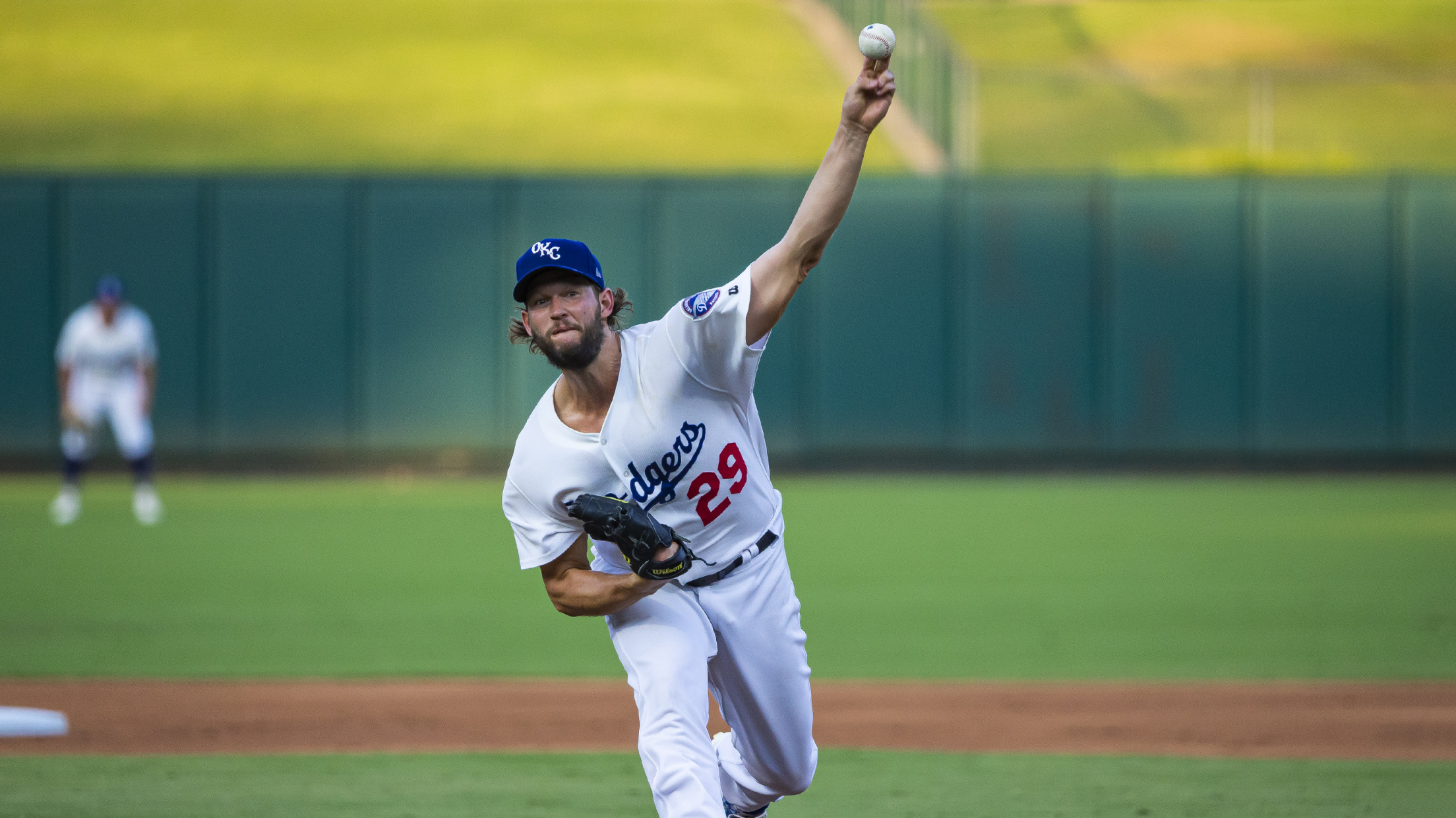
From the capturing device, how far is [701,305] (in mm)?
4496

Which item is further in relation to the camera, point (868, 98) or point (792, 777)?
point (792, 777)

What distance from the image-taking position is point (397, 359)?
20172mm

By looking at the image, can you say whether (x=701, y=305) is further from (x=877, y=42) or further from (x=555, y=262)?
(x=877, y=42)

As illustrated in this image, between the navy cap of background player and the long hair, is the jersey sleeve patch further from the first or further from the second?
the navy cap of background player

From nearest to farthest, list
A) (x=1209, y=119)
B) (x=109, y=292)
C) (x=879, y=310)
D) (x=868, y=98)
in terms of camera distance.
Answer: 1. (x=868, y=98)
2. (x=109, y=292)
3. (x=879, y=310)
4. (x=1209, y=119)

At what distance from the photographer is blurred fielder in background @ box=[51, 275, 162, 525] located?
51.7 feet

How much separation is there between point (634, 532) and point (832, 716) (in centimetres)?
354

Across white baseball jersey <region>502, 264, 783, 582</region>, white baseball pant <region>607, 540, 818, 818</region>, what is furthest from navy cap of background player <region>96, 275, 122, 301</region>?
white baseball pant <region>607, 540, 818, 818</region>

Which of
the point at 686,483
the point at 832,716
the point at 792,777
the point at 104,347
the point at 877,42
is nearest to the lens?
the point at 877,42

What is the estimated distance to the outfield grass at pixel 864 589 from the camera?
8906 mm

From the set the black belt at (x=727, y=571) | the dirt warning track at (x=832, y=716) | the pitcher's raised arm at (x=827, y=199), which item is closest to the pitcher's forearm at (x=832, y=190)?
the pitcher's raised arm at (x=827, y=199)

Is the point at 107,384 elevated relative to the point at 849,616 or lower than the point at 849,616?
elevated

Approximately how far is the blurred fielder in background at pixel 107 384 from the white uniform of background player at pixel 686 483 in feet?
39.0

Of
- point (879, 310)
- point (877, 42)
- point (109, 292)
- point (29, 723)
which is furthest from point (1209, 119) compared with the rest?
point (877, 42)
